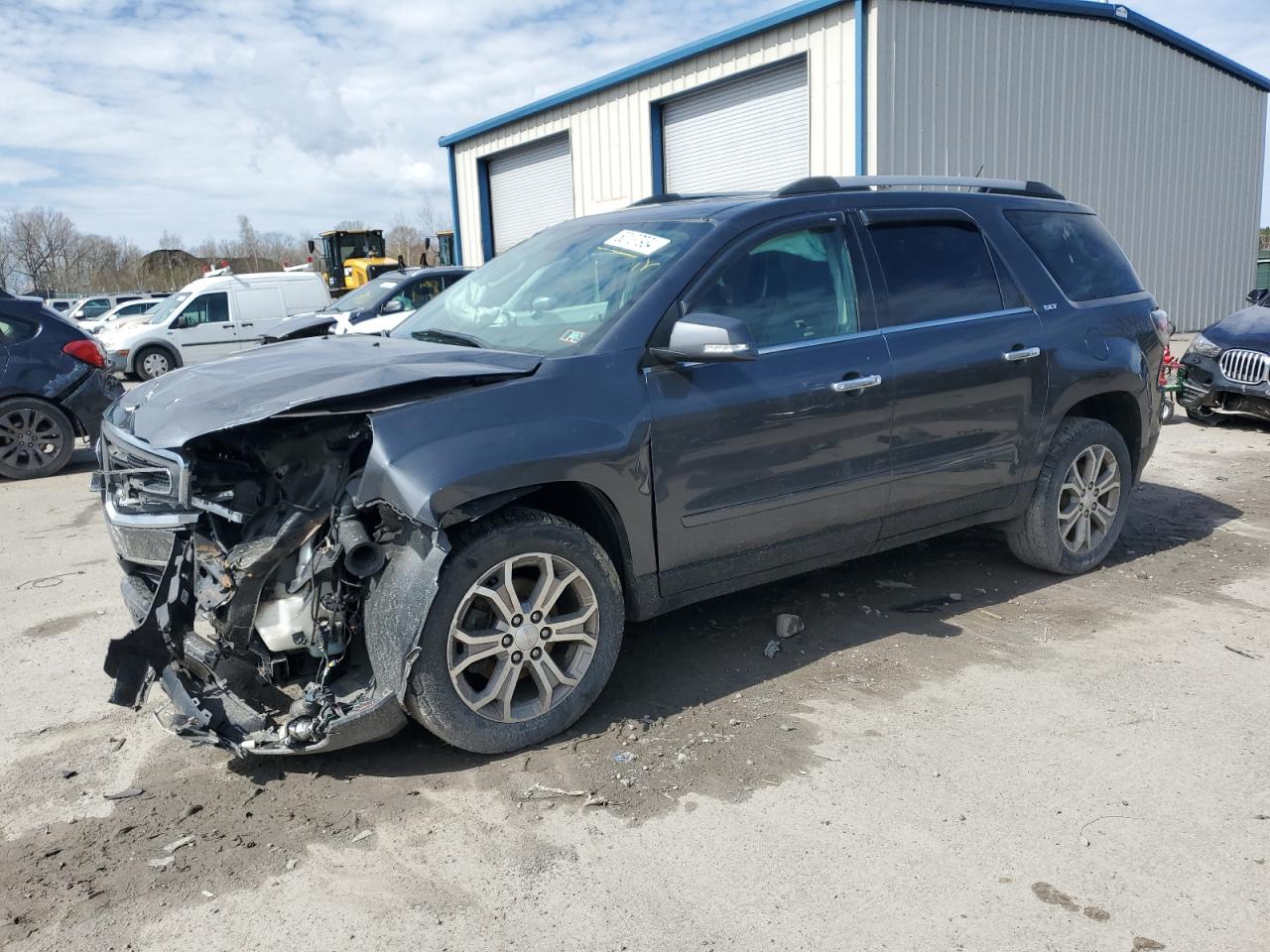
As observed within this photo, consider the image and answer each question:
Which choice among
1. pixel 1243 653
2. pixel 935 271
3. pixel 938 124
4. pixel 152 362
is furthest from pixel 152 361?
pixel 1243 653

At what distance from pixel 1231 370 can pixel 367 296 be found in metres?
11.3

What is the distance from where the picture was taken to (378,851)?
3.05m

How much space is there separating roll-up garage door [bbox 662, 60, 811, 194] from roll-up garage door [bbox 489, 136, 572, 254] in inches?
133

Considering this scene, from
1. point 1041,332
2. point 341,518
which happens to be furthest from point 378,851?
point 1041,332

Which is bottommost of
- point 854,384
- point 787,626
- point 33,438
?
point 787,626

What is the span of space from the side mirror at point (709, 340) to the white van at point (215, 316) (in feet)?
54.8

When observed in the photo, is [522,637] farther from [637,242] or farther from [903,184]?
[903,184]

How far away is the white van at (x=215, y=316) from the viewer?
18.8m

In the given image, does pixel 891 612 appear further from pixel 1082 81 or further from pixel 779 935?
pixel 1082 81

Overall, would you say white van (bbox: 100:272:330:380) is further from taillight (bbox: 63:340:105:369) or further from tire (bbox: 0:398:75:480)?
tire (bbox: 0:398:75:480)

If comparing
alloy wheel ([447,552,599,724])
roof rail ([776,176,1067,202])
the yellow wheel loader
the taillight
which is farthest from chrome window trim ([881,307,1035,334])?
the yellow wheel loader

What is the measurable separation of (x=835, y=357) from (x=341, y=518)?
2.11m

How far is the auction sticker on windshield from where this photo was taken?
416 cm

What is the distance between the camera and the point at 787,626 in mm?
4637
